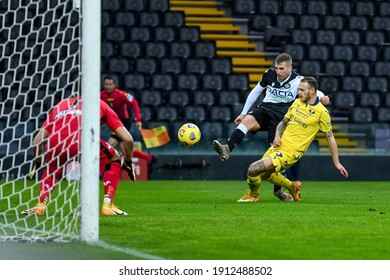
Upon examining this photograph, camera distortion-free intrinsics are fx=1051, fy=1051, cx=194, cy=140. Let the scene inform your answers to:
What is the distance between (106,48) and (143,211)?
12.5 metres

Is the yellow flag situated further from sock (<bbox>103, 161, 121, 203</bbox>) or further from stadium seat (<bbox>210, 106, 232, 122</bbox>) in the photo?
sock (<bbox>103, 161, 121, 203</bbox>)

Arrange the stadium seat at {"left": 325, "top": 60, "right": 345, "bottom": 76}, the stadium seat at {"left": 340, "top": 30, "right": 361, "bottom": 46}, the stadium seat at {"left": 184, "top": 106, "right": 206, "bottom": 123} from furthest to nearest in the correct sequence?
1. the stadium seat at {"left": 340, "top": 30, "right": 361, "bottom": 46}
2. the stadium seat at {"left": 325, "top": 60, "right": 345, "bottom": 76}
3. the stadium seat at {"left": 184, "top": 106, "right": 206, "bottom": 123}

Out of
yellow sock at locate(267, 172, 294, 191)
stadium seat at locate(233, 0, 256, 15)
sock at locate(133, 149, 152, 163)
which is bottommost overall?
sock at locate(133, 149, 152, 163)

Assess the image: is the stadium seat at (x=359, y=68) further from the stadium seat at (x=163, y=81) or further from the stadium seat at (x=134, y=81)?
the stadium seat at (x=134, y=81)

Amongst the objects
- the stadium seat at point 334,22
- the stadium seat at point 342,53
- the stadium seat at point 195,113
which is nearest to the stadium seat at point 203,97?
the stadium seat at point 195,113

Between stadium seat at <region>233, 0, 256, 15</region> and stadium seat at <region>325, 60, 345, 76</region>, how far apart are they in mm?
2472

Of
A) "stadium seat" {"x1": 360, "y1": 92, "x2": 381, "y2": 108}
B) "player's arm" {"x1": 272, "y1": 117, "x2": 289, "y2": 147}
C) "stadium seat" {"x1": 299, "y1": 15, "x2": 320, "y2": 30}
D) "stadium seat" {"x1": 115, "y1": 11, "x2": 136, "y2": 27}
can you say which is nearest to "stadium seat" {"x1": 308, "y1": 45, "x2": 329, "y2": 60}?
"stadium seat" {"x1": 299, "y1": 15, "x2": 320, "y2": 30}

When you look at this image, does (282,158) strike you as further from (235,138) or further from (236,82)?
(236,82)

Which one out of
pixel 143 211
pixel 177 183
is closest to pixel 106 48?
pixel 177 183

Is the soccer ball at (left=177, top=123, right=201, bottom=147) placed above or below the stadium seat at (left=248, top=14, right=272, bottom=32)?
below

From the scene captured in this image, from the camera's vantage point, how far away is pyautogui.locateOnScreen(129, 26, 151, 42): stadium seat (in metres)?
24.0

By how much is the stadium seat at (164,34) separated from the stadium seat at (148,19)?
0.25 metres

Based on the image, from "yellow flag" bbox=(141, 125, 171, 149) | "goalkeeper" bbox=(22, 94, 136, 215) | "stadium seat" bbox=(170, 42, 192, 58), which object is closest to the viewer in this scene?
"goalkeeper" bbox=(22, 94, 136, 215)
